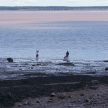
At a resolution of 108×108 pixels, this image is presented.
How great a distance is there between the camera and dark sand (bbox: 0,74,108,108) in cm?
2392

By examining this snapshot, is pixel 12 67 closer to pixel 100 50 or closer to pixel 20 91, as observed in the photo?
pixel 20 91

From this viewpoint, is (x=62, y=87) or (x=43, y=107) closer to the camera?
(x=43, y=107)

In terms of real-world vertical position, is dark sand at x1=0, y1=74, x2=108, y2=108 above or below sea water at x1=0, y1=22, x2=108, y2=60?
below

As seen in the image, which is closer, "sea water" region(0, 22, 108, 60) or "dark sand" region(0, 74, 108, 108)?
"dark sand" region(0, 74, 108, 108)

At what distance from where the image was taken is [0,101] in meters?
24.1

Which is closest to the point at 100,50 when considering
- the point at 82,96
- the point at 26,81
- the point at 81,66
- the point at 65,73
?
the point at 81,66

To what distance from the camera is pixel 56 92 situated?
26578mm

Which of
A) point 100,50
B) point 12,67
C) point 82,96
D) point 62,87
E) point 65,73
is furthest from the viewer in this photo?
point 100,50

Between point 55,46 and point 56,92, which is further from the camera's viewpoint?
point 55,46

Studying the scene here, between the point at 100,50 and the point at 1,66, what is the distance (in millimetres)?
24703

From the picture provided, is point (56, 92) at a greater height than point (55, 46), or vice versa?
point (55, 46)

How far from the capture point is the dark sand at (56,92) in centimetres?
2392

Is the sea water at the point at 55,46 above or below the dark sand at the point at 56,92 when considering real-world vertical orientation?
above

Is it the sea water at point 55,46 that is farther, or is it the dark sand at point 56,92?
the sea water at point 55,46
